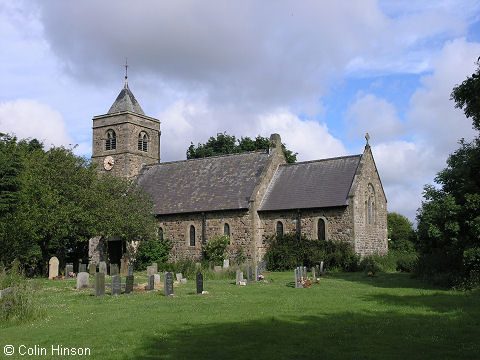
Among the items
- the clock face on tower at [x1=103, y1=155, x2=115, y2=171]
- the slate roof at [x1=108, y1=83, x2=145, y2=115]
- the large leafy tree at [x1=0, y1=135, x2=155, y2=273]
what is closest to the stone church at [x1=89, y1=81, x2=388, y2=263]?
the large leafy tree at [x1=0, y1=135, x2=155, y2=273]

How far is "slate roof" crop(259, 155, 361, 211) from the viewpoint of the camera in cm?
3619

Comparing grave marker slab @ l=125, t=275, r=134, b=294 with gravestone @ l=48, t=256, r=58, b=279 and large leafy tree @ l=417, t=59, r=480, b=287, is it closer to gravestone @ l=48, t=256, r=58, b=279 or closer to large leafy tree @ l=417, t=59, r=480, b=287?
gravestone @ l=48, t=256, r=58, b=279

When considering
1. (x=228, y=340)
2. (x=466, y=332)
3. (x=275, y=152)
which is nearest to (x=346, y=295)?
(x=466, y=332)

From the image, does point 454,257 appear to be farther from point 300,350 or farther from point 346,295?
point 300,350

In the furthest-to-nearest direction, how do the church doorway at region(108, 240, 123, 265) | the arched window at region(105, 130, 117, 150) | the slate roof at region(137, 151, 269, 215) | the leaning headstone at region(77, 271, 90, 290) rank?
the arched window at region(105, 130, 117, 150) < the church doorway at region(108, 240, 123, 265) < the slate roof at region(137, 151, 269, 215) < the leaning headstone at region(77, 271, 90, 290)

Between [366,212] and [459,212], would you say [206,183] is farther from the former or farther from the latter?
[459,212]

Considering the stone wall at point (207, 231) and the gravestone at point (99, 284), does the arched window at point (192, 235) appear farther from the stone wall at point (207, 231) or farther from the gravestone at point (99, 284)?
the gravestone at point (99, 284)

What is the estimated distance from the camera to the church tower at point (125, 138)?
160ft

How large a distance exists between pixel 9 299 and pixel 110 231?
65.4 ft

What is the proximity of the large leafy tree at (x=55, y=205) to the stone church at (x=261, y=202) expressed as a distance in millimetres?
3505

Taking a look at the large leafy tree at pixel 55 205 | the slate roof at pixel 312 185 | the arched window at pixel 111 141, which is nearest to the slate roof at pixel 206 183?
the slate roof at pixel 312 185

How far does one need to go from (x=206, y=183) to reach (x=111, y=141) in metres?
13.1

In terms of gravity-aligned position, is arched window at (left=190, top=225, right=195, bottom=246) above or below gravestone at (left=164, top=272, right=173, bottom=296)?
above

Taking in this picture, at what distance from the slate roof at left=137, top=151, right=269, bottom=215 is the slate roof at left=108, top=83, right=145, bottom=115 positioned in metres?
7.63
